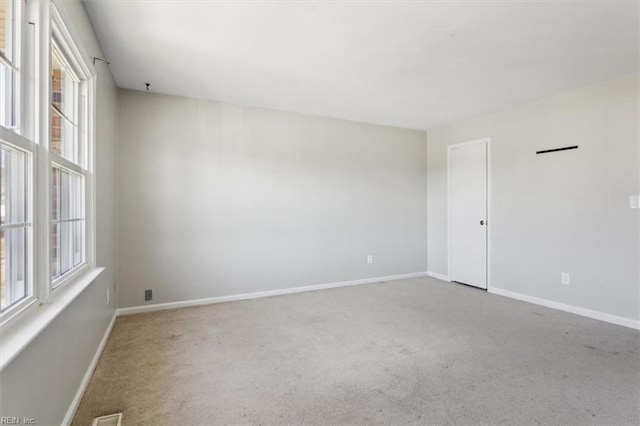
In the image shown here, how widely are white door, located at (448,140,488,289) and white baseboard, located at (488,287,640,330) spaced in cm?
31

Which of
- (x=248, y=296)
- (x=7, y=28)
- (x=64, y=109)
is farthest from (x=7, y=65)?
(x=248, y=296)

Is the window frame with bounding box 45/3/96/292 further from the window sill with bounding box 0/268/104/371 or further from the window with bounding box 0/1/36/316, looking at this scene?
the window with bounding box 0/1/36/316

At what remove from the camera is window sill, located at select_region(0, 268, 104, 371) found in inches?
41.6

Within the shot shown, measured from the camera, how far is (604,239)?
128 inches

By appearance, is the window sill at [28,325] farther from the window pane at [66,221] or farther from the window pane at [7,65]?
the window pane at [7,65]

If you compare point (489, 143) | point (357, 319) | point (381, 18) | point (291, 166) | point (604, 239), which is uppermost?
point (381, 18)

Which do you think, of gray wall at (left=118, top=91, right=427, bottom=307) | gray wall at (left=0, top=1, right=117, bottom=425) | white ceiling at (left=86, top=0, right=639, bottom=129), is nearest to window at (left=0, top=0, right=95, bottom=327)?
gray wall at (left=0, top=1, right=117, bottom=425)

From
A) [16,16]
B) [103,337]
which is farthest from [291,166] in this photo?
[16,16]

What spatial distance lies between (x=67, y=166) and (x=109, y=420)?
4.84 ft

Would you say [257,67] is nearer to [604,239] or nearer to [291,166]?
[291,166]

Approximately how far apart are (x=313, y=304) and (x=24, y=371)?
2828 millimetres

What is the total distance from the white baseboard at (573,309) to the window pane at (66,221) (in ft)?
15.1

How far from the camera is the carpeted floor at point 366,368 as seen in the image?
179 cm

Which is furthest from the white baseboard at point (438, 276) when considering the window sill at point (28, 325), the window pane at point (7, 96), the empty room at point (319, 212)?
the window pane at point (7, 96)
